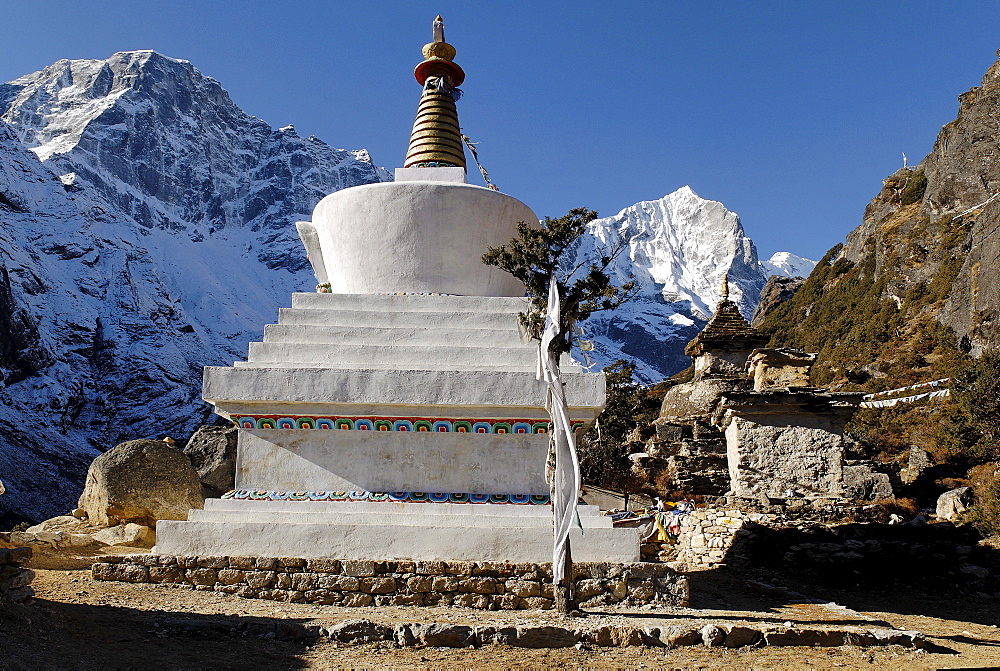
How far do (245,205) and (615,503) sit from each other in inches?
3353

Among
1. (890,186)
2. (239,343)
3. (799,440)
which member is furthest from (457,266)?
(239,343)

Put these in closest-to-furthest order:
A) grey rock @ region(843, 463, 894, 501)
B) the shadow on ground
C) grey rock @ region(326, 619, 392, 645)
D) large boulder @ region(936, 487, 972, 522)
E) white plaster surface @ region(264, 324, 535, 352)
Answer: the shadow on ground < grey rock @ region(326, 619, 392, 645) < white plaster surface @ region(264, 324, 535, 352) < large boulder @ region(936, 487, 972, 522) < grey rock @ region(843, 463, 894, 501)

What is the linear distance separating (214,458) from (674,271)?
12732 centimetres

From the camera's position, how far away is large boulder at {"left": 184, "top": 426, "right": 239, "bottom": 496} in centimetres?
1284

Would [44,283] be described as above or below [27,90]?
below

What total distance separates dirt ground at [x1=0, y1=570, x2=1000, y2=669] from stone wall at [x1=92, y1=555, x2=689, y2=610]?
13 cm

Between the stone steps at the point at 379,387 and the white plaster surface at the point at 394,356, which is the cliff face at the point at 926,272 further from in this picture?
the stone steps at the point at 379,387

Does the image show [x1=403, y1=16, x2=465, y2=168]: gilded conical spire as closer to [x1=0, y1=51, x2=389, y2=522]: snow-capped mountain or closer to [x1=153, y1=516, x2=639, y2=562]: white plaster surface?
[x1=153, y1=516, x2=639, y2=562]: white plaster surface

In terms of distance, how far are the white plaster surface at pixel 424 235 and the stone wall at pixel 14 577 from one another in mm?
4010

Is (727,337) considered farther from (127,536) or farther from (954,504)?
(127,536)

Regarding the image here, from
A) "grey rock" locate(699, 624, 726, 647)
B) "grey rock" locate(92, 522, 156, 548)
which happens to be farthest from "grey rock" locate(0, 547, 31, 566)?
"grey rock" locate(92, 522, 156, 548)

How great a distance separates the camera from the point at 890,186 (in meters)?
37.4

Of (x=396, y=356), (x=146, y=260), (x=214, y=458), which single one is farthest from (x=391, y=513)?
(x=146, y=260)

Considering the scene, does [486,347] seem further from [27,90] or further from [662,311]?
[662,311]
